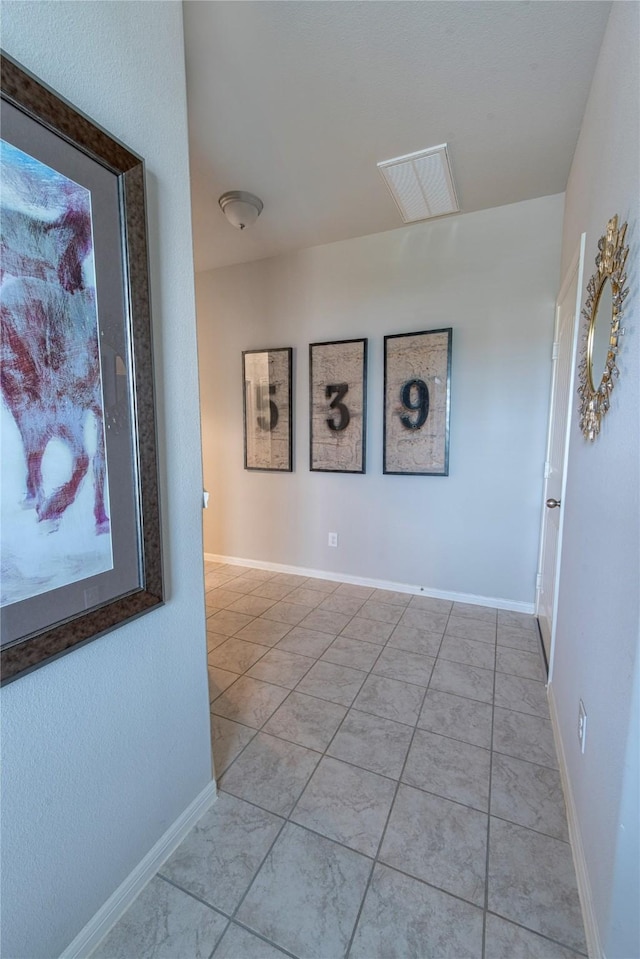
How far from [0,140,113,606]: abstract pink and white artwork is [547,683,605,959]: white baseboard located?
1.51 m

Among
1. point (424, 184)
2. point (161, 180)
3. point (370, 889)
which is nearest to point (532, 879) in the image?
point (370, 889)

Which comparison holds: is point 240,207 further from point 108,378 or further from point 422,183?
point 108,378

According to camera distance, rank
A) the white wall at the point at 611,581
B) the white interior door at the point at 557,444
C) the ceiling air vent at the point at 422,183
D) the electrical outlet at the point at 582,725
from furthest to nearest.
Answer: the ceiling air vent at the point at 422,183 → the white interior door at the point at 557,444 → the electrical outlet at the point at 582,725 → the white wall at the point at 611,581

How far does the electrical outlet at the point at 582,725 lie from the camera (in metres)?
1.18

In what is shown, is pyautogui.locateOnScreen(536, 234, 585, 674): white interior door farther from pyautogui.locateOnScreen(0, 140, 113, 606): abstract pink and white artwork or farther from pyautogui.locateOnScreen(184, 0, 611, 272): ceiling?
pyautogui.locateOnScreen(0, 140, 113, 606): abstract pink and white artwork

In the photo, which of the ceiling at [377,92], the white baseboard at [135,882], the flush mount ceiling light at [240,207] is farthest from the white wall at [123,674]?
the flush mount ceiling light at [240,207]

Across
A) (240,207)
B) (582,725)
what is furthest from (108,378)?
(240,207)

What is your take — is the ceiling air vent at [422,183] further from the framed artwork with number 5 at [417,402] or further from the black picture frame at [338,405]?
the black picture frame at [338,405]

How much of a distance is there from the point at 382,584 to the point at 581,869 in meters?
2.04

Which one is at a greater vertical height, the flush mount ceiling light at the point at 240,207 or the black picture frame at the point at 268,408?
the flush mount ceiling light at the point at 240,207

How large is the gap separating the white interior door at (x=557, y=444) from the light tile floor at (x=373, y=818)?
0.36m

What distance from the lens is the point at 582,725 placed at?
121 centimetres

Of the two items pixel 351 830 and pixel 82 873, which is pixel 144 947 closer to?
pixel 82 873

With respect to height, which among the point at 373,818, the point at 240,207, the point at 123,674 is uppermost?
the point at 240,207
